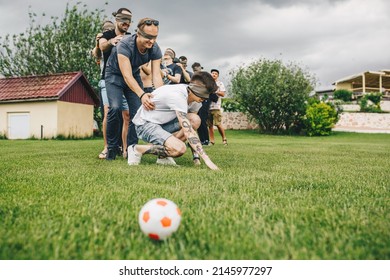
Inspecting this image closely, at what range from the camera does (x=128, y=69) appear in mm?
4977

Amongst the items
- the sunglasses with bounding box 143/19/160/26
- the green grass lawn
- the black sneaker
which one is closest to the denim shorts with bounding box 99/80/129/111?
the black sneaker

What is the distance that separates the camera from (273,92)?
22844 millimetres

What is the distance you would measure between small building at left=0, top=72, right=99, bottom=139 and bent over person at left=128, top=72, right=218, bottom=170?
1729 cm

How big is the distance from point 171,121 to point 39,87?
63.9ft

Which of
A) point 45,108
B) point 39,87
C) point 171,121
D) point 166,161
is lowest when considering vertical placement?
point 166,161

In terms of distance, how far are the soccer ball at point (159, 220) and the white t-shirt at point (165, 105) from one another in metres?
2.61

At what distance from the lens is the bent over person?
442 centimetres

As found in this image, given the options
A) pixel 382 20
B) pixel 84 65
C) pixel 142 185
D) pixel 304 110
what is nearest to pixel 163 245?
pixel 142 185

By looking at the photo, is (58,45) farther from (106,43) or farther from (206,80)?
(206,80)

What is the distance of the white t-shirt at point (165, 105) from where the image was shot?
176 inches

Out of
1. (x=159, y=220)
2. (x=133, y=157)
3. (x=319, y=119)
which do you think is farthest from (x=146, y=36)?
(x=319, y=119)

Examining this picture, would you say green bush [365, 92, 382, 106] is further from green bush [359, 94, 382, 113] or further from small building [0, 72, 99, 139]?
small building [0, 72, 99, 139]

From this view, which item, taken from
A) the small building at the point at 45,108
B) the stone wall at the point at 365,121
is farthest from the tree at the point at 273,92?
the small building at the point at 45,108

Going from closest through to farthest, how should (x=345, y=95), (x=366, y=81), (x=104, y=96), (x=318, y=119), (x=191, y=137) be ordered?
(x=191, y=137), (x=104, y=96), (x=318, y=119), (x=345, y=95), (x=366, y=81)
